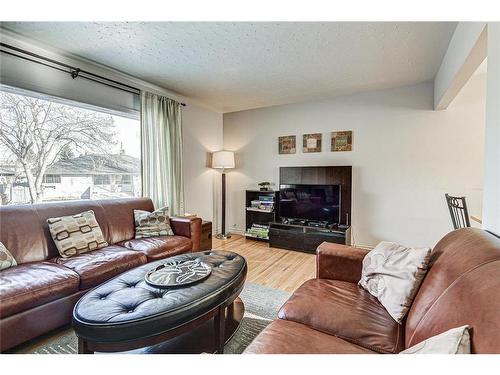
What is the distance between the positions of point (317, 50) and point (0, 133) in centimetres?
305

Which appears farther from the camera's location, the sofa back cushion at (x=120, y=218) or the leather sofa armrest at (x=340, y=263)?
the sofa back cushion at (x=120, y=218)

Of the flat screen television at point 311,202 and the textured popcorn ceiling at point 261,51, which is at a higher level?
the textured popcorn ceiling at point 261,51

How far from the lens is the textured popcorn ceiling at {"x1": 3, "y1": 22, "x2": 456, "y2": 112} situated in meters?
1.99

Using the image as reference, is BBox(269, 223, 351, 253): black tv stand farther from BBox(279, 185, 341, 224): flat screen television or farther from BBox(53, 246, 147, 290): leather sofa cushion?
BBox(53, 246, 147, 290): leather sofa cushion

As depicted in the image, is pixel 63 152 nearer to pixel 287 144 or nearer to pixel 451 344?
pixel 287 144

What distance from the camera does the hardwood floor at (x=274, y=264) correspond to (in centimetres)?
250

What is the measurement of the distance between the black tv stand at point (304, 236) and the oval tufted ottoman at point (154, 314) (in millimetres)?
2025

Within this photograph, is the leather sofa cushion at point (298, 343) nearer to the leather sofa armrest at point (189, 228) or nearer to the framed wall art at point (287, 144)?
the leather sofa armrest at point (189, 228)

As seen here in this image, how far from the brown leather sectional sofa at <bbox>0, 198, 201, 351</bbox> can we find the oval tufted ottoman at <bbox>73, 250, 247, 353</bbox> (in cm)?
45

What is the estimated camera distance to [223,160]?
13.7 ft

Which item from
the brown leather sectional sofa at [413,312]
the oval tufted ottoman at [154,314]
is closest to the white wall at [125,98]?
the oval tufted ottoman at [154,314]

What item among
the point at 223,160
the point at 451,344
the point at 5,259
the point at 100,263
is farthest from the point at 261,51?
the point at 5,259
